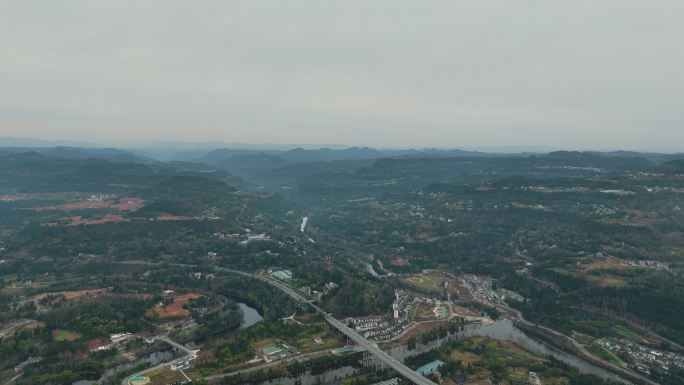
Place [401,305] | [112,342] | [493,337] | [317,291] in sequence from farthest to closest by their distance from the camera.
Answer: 1. [317,291]
2. [401,305]
3. [493,337]
4. [112,342]

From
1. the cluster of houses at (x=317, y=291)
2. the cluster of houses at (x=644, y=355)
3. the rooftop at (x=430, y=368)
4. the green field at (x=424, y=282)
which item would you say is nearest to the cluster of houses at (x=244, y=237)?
the cluster of houses at (x=317, y=291)

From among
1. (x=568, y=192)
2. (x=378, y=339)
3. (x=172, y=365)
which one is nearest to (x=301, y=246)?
(x=378, y=339)

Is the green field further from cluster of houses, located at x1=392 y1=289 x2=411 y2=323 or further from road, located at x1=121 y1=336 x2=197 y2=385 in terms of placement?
road, located at x1=121 y1=336 x2=197 y2=385

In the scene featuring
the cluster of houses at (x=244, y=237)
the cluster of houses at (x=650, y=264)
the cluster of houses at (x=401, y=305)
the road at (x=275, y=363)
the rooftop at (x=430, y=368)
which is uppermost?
the cluster of houses at (x=650, y=264)

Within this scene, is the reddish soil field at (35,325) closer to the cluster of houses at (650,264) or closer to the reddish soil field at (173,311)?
the reddish soil field at (173,311)

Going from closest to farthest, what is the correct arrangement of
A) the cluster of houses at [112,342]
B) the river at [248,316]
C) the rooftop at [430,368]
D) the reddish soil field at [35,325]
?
the rooftop at [430,368], the cluster of houses at [112,342], the reddish soil field at [35,325], the river at [248,316]

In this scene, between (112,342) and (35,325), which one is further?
(35,325)

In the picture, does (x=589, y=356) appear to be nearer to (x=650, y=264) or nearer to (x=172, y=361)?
(x=650, y=264)

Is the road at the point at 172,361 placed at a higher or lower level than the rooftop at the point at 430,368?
lower

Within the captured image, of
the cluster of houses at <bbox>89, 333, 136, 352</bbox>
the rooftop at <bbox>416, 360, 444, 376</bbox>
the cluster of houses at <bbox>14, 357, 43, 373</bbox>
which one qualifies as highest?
the rooftop at <bbox>416, 360, 444, 376</bbox>

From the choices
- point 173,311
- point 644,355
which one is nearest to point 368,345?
point 173,311

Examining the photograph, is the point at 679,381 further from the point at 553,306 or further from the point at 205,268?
the point at 205,268

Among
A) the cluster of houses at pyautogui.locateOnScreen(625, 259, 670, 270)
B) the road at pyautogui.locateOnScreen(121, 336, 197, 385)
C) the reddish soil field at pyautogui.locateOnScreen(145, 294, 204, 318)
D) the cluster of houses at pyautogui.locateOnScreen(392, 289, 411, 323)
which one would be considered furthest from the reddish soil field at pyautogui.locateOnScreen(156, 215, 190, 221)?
the cluster of houses at pyautogui.locateOnScreen(625, 259, 670, 270)
